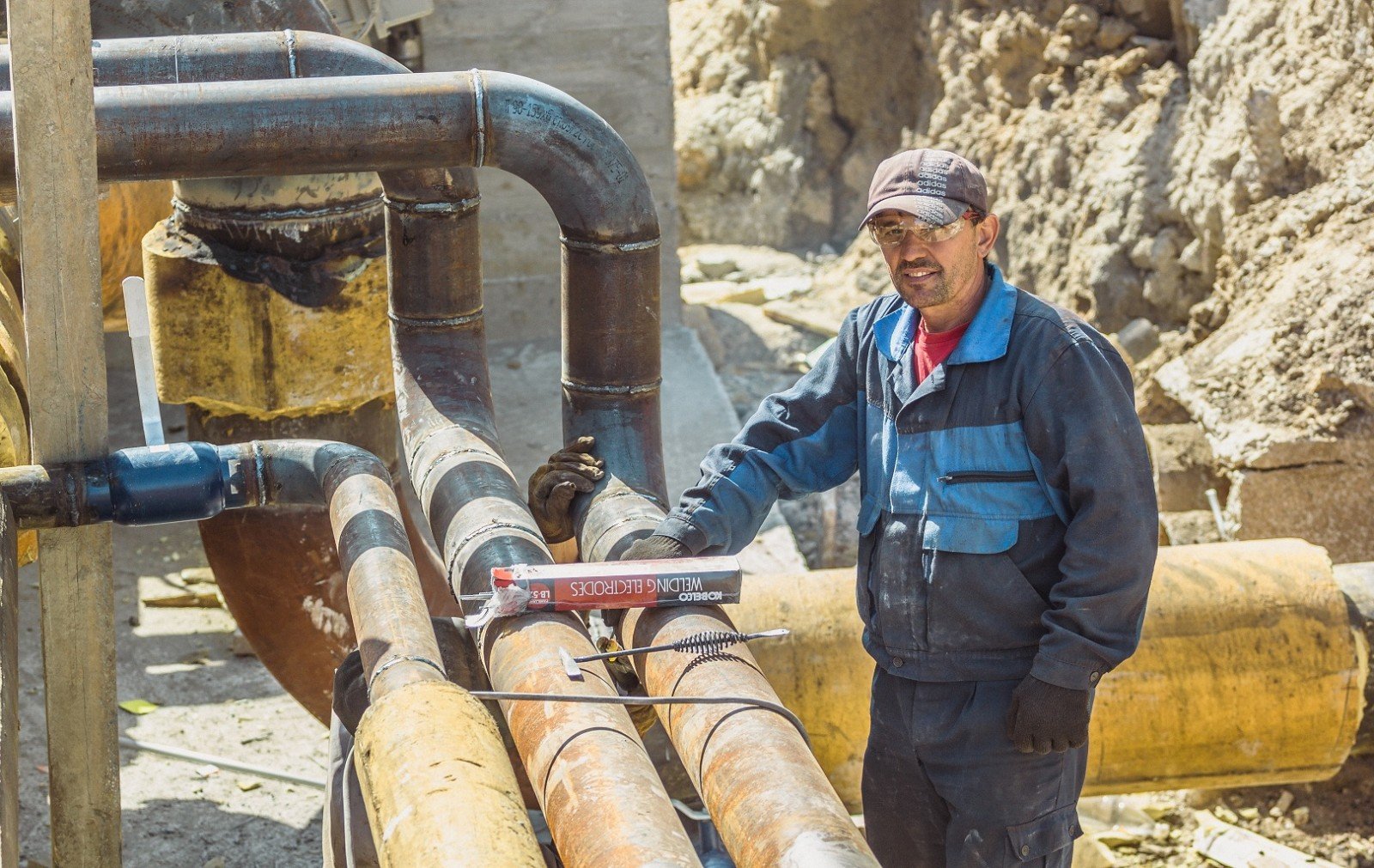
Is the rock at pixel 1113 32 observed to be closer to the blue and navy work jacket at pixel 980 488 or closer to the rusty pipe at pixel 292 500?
the blue and navy work jacket at pixel 980 488

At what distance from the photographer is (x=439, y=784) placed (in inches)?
71.2

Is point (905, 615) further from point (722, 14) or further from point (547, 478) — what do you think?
point (722, 14)

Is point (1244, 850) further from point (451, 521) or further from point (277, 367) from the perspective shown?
point (277, 367)

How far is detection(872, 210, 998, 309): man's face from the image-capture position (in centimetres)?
263

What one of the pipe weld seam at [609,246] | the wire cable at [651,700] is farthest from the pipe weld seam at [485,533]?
the pipe weld seam at [609,246]

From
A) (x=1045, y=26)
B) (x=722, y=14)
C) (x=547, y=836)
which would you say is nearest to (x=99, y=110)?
(x=547, y=836)

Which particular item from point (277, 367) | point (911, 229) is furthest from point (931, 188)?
point (277, 367)

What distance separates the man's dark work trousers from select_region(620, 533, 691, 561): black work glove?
0.56 meters

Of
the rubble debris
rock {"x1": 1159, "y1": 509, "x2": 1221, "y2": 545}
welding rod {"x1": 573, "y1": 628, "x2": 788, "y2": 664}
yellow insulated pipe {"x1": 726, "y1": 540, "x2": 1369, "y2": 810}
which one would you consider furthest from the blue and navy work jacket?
rock {"x1": 1159, "y1": 509, "x2": 1221, "y2": 545}

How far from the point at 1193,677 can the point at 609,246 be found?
1.88 meters

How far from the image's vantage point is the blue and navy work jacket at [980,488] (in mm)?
2525

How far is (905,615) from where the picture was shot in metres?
2.77

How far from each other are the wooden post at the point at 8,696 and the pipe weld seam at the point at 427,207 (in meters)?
1.19

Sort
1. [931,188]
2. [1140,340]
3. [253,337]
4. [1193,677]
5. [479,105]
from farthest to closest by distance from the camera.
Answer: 1. [1140,340]
2. [253,337]
3. [1193,677]
4. [479,105]
5. [931,188]
